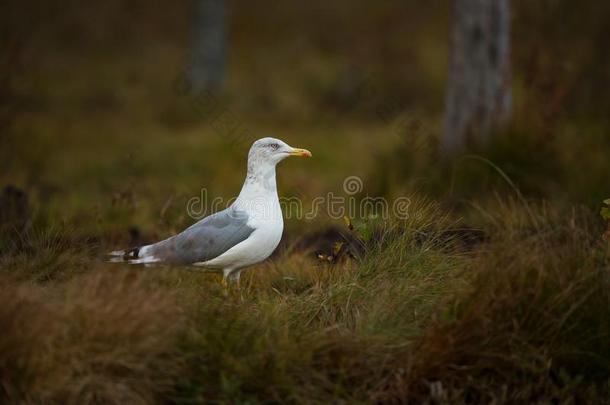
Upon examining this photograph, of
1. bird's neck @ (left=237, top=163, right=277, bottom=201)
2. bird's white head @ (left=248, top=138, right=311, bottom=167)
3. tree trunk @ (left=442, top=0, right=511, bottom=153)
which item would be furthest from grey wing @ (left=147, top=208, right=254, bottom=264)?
tree trunk @ (left=442, top=0, right=511, bottom=153)

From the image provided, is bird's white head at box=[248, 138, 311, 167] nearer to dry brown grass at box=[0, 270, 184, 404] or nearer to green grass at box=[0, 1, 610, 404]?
green grass at box=[0, 1, 610, 404]

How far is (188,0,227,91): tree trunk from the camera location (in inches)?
522

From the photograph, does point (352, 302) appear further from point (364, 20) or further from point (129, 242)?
point (364, 20)

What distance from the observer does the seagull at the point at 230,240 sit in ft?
15.4

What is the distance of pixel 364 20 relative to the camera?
635 inches

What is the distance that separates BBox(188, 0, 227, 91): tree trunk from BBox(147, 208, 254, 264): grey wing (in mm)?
8677

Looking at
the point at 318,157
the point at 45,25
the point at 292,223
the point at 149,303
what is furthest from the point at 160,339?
the point at 45,25

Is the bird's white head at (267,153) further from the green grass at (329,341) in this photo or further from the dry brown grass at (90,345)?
the dry brown grass at (90,345)

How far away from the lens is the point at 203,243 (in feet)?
15.5

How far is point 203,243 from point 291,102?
8628 mm

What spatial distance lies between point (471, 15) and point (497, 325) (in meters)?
5.32

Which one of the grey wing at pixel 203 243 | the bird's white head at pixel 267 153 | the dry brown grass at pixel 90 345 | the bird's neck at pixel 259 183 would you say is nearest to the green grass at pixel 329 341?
the dry brown grass at pixel 90 345

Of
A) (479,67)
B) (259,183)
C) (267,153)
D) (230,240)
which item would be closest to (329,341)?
(230,240)

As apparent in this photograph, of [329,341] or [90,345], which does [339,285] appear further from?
[90,345]
